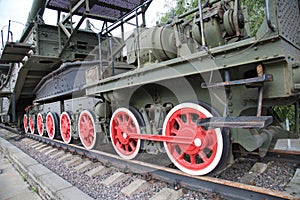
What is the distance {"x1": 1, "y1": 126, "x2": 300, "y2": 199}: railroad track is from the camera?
84.7 inches

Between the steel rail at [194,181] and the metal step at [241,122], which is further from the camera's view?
the steel rail at [194,181]

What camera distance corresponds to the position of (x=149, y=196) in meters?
2.60

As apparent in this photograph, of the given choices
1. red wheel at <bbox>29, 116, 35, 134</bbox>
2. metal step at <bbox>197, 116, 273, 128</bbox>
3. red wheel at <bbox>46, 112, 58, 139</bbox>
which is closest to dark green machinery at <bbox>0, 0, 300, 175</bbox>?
metal step at <bbox>197, 116, 273, 128</bbox>

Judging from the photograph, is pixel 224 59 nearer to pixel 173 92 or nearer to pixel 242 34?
pixel 242 34

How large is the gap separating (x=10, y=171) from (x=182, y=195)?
149 inches

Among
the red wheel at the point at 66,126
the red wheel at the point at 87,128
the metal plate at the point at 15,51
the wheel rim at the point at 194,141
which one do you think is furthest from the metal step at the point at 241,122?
the metal plate at the point at 15,51

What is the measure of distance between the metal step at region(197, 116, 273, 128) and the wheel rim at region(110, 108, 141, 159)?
1.48 metres

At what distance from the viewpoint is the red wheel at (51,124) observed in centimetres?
630

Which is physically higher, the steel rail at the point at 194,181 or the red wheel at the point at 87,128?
the red wheel at the point at 87,128

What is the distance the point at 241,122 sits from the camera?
1.91 m

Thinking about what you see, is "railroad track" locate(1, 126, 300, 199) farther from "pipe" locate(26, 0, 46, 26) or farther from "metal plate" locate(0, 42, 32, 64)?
"pipe" locate(26, 0, 46, 26)

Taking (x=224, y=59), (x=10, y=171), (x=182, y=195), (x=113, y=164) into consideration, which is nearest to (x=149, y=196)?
(x=182, y=195)

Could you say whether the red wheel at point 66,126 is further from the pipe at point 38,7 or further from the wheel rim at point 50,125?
the pipe at point 38,7

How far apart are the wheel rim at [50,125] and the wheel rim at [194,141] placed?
A: 4.55 m
